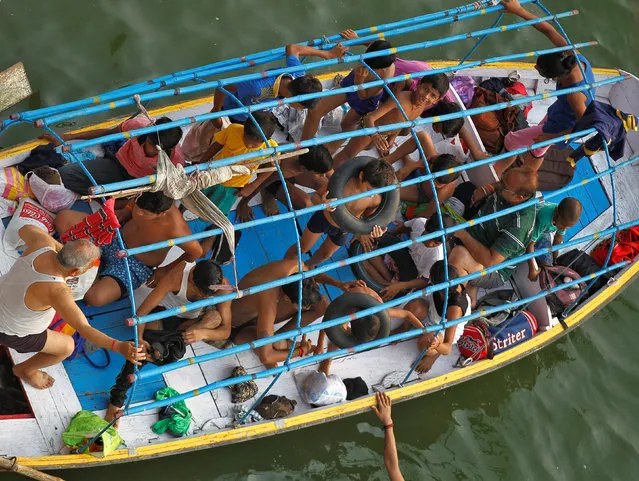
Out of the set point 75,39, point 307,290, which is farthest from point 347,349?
point 75,39

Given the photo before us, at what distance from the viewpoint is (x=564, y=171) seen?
8289 mm

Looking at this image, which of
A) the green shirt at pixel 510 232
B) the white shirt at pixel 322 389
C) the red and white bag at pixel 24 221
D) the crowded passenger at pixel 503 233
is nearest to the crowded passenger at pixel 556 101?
the crowded passenger at pixel 503 233

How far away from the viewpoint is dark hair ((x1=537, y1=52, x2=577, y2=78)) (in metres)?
7.34

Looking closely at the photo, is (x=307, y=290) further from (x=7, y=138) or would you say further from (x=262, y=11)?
(x=262, y=11)

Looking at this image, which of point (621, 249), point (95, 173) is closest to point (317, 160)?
Answer: point (95, 173)

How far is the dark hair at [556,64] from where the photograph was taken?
24.1 feet

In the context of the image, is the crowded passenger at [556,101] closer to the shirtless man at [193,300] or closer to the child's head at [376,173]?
the child's head at [376,173]

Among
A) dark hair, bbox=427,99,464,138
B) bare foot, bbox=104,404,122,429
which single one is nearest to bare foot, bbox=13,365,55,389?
bare foot, bbox=104,404,122,429

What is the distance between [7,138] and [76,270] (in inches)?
151

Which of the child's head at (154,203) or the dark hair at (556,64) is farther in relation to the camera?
the dark hair at (556,64)

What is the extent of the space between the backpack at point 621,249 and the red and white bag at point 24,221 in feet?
18.2

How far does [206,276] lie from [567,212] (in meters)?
3.17

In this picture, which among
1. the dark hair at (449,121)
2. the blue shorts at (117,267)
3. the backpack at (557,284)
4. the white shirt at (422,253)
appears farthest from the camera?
the backpack at (557,284)

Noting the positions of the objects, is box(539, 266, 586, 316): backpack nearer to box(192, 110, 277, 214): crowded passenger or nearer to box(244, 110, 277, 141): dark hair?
box(192, 110, 277, 214): crowded passenger
